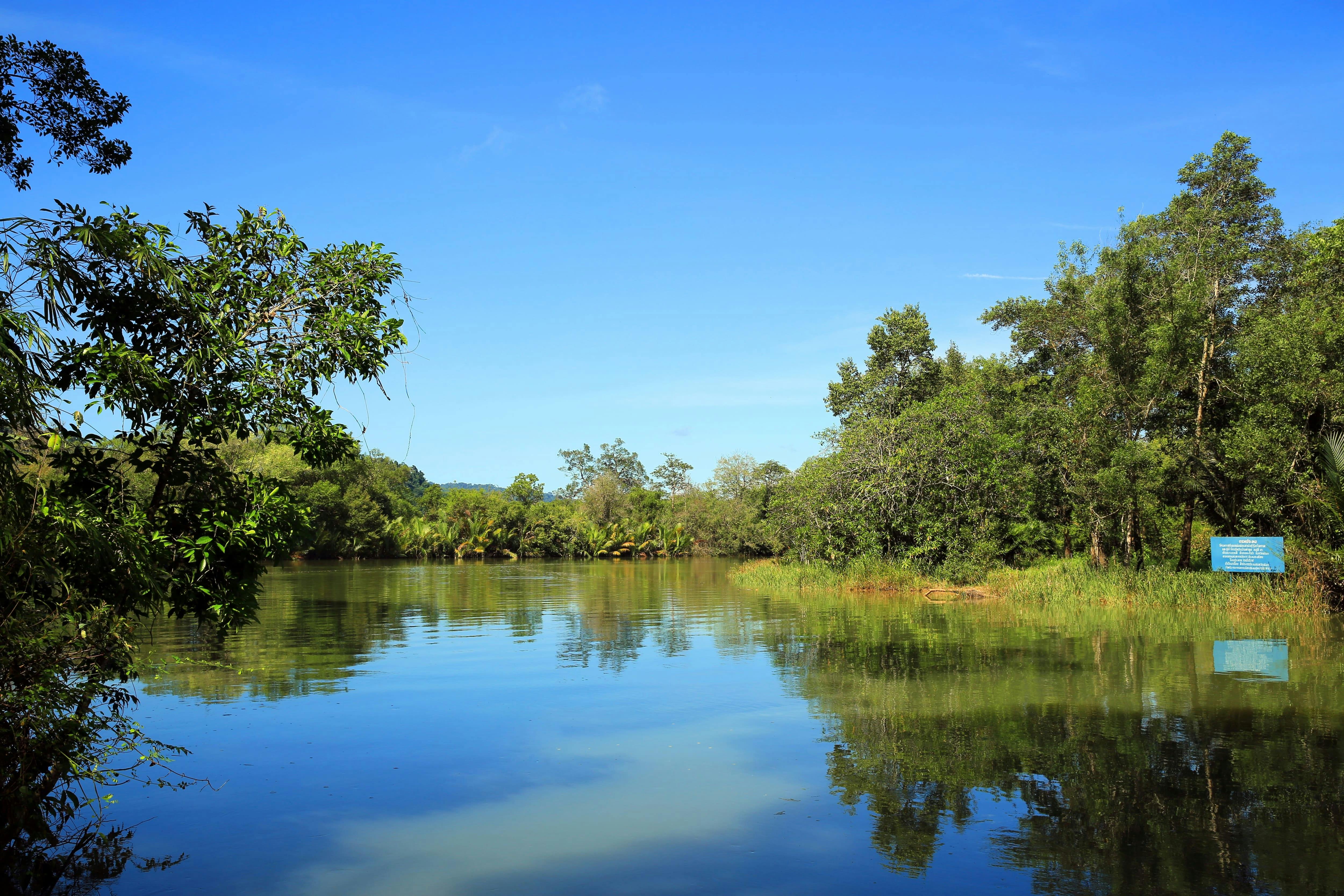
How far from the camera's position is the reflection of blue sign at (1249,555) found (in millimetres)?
23031

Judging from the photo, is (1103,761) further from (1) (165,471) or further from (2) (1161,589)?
(2) (1161,589)

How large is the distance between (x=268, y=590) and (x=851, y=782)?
109 feet

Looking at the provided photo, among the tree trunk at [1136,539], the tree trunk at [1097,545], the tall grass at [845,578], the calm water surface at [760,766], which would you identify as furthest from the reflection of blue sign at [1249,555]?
the tall grass at [845,578]

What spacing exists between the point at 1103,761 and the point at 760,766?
144 inches

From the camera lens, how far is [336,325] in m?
7.82

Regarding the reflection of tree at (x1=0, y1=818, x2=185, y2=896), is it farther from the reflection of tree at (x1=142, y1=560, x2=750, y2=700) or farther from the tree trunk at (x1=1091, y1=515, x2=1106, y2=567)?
the tree trunk at (x1=1091, y1=515, x2=1106, y2=567)

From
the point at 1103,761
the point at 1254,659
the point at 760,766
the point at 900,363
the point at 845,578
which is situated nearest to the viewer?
the point at 1103,761

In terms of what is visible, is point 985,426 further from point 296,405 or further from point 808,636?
point 296,405

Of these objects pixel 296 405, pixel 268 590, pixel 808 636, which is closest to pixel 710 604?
pixel 808 636

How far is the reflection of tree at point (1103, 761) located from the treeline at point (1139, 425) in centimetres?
976

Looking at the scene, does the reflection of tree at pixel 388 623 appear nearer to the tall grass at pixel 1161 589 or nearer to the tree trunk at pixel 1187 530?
the tall grass at pixel 1161 589

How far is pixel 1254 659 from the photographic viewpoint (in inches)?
624

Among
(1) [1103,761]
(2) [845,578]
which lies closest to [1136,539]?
(2) [845,578]

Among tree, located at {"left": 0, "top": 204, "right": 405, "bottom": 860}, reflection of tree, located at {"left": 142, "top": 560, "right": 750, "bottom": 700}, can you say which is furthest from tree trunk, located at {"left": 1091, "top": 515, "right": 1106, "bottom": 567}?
tree, located at {"left": 0, "top": 204, "right": 405, "bottom": 860}
